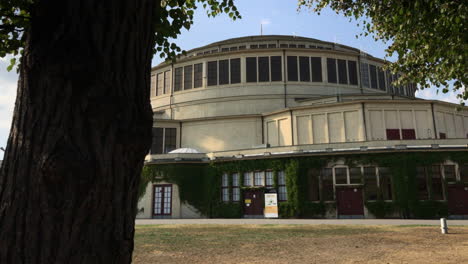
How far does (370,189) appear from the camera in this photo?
27078mm

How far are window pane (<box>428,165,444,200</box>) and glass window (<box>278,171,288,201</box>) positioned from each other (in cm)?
1096

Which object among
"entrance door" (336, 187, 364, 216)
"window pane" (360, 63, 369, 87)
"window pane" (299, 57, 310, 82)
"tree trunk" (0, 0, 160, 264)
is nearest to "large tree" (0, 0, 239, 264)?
"tree trunk" (0, 0, 160, 264)

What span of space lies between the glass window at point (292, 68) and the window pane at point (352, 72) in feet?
22.0

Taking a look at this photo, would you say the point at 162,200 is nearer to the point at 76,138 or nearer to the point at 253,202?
Answer: the point at 253,202

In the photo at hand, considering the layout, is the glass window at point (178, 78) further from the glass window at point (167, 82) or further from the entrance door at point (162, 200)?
the entrance door at point (162, 200)

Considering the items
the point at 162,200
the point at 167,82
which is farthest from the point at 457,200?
the point at 167,82

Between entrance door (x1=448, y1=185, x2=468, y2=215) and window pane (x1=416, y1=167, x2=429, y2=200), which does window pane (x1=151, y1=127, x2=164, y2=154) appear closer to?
window pane (x1=416, y1=167, x2=429, y2=200)

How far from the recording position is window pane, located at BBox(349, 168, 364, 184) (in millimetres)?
27453

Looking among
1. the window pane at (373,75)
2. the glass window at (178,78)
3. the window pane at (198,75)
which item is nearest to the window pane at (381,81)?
the window pane at (373,75)

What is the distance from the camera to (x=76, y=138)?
8.29 ft

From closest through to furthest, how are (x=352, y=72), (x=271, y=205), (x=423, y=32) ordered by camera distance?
(x=423, y=32)
(x=271, y=205)
(x=352, y=72)

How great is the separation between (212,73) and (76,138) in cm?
4050

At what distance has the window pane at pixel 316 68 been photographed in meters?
41.2

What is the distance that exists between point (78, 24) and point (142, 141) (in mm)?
1029
